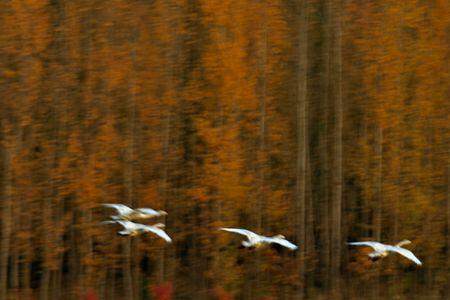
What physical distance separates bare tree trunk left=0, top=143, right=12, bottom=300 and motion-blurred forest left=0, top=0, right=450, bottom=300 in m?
0.02

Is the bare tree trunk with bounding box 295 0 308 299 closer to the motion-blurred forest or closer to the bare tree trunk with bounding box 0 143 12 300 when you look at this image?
the motion-blurred forest

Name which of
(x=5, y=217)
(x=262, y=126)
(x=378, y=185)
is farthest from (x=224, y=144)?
(x=5, y=217)

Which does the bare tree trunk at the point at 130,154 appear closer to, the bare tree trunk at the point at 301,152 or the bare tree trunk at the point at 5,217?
the bare tree trunk at the point at 5,217

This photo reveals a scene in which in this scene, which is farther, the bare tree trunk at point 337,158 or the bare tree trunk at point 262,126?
the bare tree trunk at point 337,158

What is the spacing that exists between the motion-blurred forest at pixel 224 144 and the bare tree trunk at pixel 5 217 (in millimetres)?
25

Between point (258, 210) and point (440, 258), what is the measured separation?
8.97 ft

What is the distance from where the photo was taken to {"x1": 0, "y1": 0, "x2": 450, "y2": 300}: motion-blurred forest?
42.0ft

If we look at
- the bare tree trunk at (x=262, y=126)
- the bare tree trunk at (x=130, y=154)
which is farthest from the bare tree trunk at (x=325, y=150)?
the bare tree trunk at (x=130, y=154)

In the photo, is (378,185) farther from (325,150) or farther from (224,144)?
(224,144)

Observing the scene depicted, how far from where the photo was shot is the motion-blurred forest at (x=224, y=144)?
42.0 ft

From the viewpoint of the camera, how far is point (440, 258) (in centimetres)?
1476

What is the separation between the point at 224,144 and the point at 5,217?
282cm

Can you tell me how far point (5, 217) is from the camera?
12.6 m

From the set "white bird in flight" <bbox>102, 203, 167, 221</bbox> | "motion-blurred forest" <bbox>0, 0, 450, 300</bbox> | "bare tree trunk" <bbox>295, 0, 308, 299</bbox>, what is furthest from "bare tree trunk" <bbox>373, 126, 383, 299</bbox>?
"white bird in flight" <bbox>102, 203, 167, 221</bbox>
